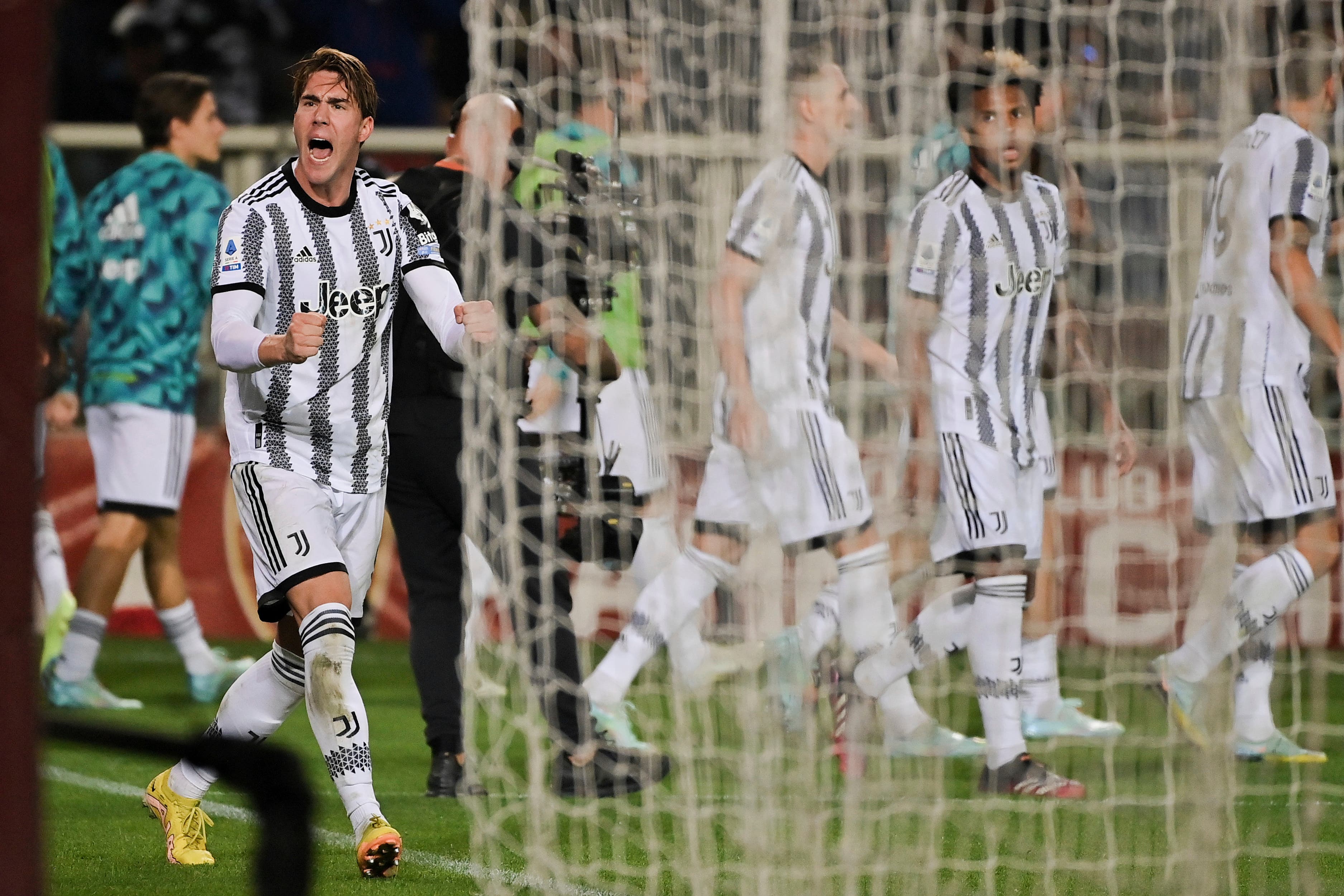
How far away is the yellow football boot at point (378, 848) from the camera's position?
3990 millimetres

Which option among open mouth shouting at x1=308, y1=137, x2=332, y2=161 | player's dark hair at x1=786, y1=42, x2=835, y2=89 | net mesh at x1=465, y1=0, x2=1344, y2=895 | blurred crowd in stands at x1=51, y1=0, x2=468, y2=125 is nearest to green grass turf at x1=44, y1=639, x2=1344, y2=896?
net mesh at x1=465, y1=0, x2=1344, y2=895

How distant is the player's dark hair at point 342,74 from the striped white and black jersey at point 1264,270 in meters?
2.46

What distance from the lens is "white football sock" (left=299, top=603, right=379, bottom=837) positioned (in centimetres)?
394

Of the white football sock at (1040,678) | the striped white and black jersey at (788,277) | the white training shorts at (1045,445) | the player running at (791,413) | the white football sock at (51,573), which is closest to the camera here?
the striped white and black jersey at (788,277)

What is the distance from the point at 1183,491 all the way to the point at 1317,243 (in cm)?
262

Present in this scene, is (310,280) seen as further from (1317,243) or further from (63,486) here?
(63,486)

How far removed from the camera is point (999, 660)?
16.8 ft

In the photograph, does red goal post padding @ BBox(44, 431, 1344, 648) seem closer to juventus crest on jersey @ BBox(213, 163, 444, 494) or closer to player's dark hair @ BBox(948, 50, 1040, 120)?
player's dark hair @ BBox(948, 50, 1040, 120)

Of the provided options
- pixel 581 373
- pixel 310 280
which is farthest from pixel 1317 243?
pixel 310 280

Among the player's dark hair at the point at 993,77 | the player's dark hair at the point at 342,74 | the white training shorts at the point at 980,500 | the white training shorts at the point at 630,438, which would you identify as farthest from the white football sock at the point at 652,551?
the player's dark hair at the point at 342,74

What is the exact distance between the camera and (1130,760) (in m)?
5.61

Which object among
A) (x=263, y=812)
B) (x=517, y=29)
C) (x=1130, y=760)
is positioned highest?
(x=517, y=29)

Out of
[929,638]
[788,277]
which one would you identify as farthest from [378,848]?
[929,638]

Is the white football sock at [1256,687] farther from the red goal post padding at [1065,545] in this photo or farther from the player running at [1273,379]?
the red goal post padding at [1065,545]
